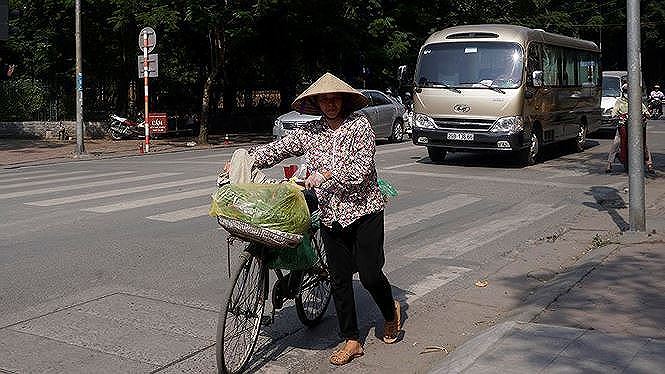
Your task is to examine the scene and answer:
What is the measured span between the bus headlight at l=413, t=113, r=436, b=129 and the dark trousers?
37.7 ft

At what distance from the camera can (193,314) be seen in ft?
20.2

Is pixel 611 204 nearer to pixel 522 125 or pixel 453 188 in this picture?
pixel 453 188

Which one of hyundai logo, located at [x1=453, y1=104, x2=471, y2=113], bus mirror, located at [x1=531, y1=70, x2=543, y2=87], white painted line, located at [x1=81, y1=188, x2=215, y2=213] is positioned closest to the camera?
Answer: white painted line, located at [x1=81, y1=188, x2=215, y2=213]

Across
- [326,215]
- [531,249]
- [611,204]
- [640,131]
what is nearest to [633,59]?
[640,131]

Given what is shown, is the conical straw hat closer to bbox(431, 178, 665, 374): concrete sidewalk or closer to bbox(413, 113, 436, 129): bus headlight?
bbox(431, 178, 665, 374): concrete sidewalk

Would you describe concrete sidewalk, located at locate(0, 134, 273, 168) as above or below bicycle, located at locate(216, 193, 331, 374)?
above

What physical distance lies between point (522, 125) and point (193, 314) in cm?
1103

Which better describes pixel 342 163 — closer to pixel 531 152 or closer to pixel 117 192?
pixel 117 192

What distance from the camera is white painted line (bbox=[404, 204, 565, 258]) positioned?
8562 millimetres

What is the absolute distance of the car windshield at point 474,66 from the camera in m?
16.0

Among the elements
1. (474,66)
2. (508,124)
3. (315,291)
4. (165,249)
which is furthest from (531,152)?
(315,291)

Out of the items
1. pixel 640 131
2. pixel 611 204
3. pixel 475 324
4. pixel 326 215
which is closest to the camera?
pixel 326 215

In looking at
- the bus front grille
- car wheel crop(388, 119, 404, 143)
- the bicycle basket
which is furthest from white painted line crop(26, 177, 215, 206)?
car wheel crop(388, 119, 404, 143)

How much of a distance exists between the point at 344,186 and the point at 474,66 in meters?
11.8
